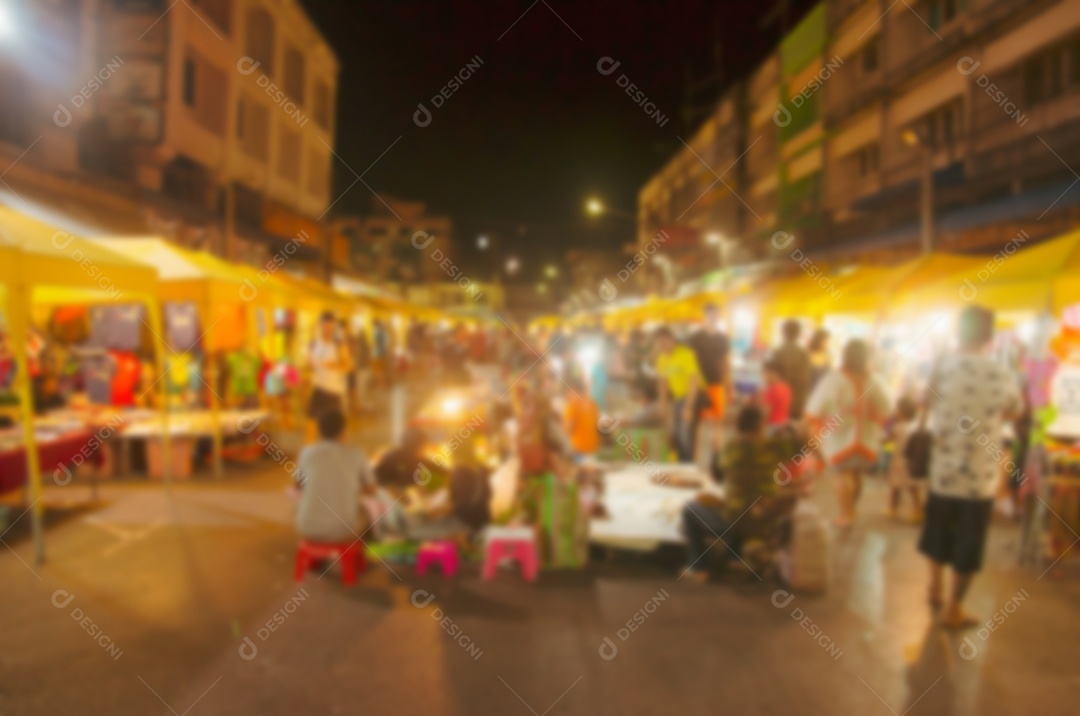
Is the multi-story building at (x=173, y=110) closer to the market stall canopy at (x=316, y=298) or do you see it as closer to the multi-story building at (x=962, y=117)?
the market stall canopy at (x=316, y=298)

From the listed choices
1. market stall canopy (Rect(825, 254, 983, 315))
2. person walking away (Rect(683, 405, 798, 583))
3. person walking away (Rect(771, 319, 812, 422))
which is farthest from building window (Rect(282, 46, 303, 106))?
person walking away (Rect(683, 405, 798, 583))

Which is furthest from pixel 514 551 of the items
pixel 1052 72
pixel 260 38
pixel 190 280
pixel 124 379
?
pixel 260 38

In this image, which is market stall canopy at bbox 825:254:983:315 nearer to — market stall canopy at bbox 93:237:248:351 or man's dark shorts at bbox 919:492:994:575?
man's dark shorts at bbox 919:492:994:575

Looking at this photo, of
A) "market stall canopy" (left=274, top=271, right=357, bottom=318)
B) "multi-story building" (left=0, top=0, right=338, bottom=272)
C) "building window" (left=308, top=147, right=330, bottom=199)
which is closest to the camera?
"market stall canopy" (left=274, top=271, right=357, bottom=318)

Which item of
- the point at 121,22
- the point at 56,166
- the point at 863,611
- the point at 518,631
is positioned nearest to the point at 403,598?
the point at 518,631

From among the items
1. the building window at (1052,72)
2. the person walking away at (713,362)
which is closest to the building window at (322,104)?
the building window at (1052,72)

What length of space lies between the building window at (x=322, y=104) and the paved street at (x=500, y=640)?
29.7 meters

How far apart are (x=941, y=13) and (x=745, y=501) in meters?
20.2

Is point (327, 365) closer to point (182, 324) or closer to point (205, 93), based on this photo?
point (182, 324)

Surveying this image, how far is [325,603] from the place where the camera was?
5.06m

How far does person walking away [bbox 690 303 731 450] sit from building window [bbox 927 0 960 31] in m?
15.4

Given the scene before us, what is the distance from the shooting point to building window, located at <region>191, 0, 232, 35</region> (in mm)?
19922

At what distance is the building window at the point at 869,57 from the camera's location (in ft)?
75.4

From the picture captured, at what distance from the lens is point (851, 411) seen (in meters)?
6.88
